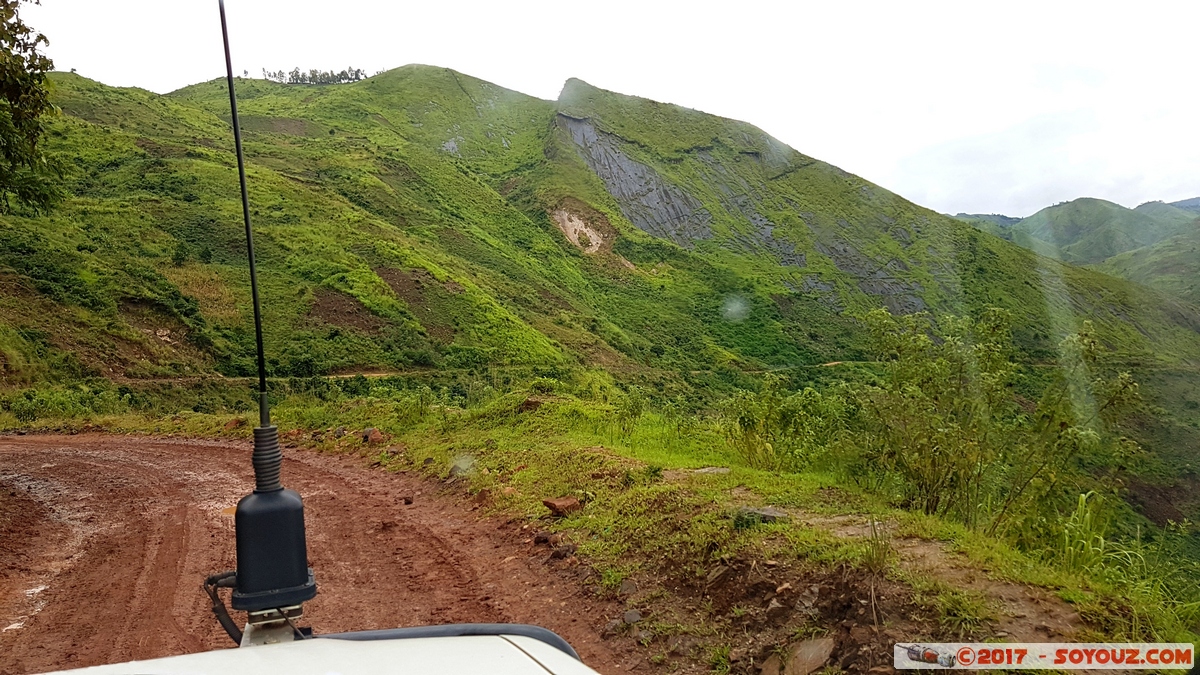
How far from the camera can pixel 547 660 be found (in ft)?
4.82

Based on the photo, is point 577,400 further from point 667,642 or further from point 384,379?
point 384,379

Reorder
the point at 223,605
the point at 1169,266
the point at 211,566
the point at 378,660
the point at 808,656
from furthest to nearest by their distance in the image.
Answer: the point at 1169,266 → the point at 211,566 → the point at 808,656 → the point at 223,605 → the point at 378,660

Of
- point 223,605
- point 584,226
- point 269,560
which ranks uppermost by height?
point 584,226

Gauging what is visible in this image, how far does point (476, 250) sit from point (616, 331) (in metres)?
13.2

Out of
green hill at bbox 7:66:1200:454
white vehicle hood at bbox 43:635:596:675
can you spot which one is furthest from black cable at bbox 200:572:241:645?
green hill at bbox 7:66:1200:454

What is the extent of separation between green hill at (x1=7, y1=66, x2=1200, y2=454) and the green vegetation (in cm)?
26

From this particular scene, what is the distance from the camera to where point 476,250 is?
52969 millimetres

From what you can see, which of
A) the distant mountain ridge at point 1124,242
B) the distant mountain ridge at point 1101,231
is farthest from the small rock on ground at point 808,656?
the distant mountain ridge at point 1101,231

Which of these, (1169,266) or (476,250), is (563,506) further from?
(1169,266)

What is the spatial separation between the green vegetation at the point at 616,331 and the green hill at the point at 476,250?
261 mm

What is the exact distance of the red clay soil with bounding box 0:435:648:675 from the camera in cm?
440

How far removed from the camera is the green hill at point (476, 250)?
2906cm

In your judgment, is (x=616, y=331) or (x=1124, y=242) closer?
(x=616, y=331)

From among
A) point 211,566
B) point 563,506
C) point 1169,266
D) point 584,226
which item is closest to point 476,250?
point 584,226
